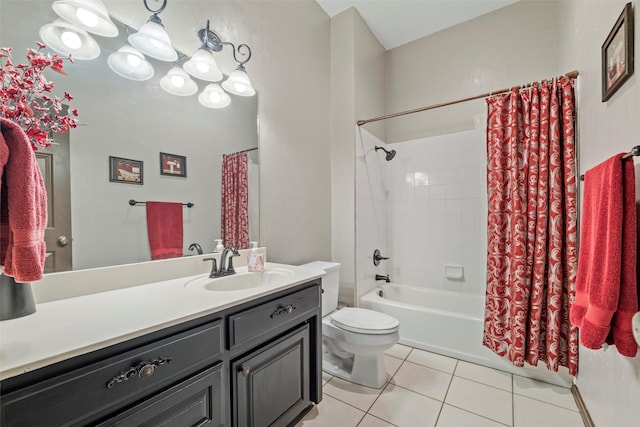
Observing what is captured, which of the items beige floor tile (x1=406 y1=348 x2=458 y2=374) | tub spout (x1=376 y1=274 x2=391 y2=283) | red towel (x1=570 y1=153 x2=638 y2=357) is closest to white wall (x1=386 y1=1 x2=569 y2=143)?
tub spout (x1=376 y1=274 x2=391 y2=283)

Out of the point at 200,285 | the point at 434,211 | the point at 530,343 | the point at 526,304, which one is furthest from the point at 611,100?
the point at 200,285

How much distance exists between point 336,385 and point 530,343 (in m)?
1.28

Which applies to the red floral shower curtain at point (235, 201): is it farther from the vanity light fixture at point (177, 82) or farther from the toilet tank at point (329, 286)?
the toilet tank at point (329, 286)

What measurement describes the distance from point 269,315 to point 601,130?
174 cm

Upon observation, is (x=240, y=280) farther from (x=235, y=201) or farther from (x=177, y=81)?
(x=177, y=81)

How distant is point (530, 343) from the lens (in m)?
1.71

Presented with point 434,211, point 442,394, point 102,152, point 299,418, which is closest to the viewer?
point 102,152

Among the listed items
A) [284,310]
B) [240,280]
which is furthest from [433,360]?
[240,280]

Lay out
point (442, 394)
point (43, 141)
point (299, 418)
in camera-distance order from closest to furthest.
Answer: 1. point (43, 141)
2. point (299, 418)
3. point (442, 394)

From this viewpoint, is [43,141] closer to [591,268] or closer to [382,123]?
[591,268]

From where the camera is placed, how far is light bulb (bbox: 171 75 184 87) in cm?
135

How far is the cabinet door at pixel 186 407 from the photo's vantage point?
2.42 feet

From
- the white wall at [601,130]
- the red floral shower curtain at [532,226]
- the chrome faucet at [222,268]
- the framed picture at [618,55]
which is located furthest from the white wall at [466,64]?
the chrome faucet at [222,268]

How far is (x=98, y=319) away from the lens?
782mm
